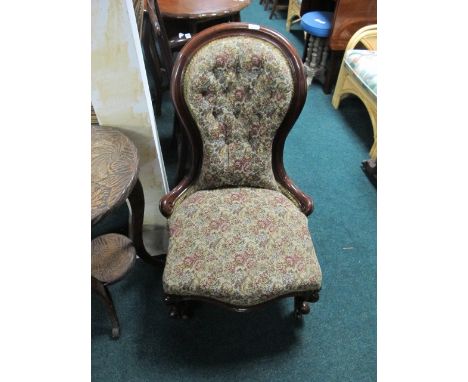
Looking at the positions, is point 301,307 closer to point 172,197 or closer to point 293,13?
point 172,197

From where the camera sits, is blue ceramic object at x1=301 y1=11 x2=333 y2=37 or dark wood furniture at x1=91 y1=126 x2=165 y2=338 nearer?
dark wood furniture at x1=91 y1=126 x2=165 y2=338

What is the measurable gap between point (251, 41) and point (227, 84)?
0.49 feet

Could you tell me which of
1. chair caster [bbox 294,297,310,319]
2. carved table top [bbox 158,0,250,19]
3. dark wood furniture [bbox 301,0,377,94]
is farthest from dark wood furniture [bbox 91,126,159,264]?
dark wood furniture [bbox 301,0,377,94]

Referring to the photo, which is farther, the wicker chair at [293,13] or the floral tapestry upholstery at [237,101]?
the wicker chair at [293,13]

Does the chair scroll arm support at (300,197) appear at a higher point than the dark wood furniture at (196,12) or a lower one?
lower

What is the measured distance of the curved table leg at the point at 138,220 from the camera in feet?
3.67

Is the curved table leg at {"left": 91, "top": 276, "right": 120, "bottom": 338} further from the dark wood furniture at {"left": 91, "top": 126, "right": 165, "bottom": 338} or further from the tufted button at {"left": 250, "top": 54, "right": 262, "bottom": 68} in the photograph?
the tufted button at {"left": 250, "top": 54, "right": 262, "bottom": 68}

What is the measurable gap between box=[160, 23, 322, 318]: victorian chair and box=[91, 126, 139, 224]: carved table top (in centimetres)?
22

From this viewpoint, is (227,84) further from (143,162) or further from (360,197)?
(360,197)

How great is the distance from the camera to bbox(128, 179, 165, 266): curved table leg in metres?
1.12

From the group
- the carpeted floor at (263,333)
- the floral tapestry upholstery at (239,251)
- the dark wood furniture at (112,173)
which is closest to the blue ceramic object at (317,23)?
the carpeted floor at (263,333)

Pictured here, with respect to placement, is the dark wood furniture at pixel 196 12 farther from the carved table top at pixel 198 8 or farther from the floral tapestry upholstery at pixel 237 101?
the floral tapestry upholstery at pixel 237 101

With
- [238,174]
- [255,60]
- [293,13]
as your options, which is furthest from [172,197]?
[293,13]

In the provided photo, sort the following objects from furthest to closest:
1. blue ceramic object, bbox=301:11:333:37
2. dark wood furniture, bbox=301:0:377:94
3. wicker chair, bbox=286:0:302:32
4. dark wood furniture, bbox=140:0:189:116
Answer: wicker chair, bbox=286:0:302:32, blue ceramic object, bbox=301:11:333:37, dark wood furniture, bbox=301:0:377:94, dark wood furniture, bbox=140:0:189:116
